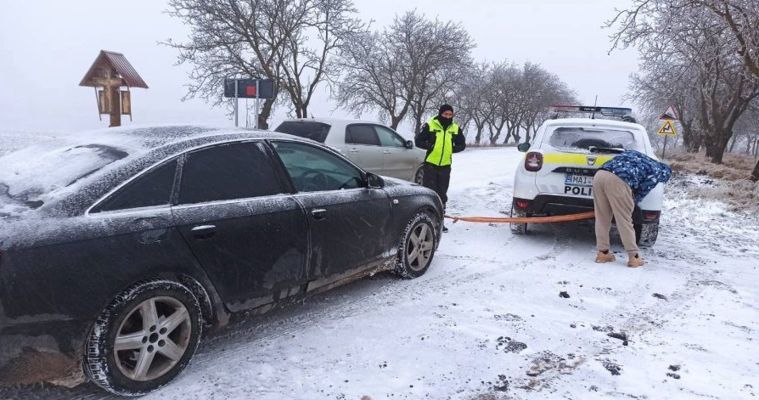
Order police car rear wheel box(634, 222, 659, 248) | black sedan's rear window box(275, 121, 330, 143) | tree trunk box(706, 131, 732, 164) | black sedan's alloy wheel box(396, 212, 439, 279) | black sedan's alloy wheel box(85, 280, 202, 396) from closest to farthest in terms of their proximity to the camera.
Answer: black sedan's alloy wheel box(85, 280, 202, 396)
black sedan's alloy wheel box(396, 212, 439, 279)
police car rear wheel box(634, 222, 659, 248)
black sedan's rear window box(275, 121, 330, 143)
tree trunk box(706, 131, 732, 164)

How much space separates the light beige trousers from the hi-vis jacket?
78.8 inches

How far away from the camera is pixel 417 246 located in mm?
4941

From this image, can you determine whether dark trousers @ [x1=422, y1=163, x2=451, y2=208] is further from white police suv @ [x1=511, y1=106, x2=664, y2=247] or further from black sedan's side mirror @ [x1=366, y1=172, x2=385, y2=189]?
black sedan's side mirror @ [x1=366, y1=172, x2=385, y2=189]

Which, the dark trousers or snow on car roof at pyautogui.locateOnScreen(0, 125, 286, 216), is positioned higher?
snow on car roof at pyautogui.locateOnScreen(0, 125, 286, 216)

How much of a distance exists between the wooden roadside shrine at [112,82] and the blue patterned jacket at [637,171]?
10.8 m

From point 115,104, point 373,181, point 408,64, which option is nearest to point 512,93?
point 408,64

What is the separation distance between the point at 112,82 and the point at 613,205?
11.4 m

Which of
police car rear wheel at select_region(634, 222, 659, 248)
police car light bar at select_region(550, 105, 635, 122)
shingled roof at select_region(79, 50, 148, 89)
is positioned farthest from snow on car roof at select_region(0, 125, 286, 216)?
shingled roof at select_region(79, 50, 148, 89)

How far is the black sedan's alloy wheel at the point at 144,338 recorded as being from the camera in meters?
2.48

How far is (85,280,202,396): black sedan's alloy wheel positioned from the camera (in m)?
2.48

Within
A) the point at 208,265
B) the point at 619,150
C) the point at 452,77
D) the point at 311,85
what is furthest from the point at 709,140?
the point at 208,265

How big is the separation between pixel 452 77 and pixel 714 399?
35159 millimetres

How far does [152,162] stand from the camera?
2.85 metres

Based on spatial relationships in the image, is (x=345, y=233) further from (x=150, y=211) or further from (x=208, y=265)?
(x=150, y=211)
